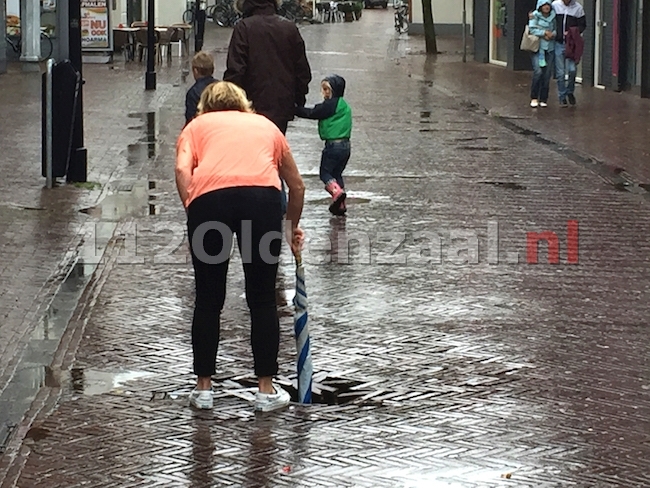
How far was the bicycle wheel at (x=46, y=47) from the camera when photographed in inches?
1224

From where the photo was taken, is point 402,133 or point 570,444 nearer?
point 570,444

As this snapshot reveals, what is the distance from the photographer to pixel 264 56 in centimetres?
976

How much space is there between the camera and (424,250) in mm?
10469

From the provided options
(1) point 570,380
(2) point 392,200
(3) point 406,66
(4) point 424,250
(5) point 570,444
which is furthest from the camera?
(3) point 406,66

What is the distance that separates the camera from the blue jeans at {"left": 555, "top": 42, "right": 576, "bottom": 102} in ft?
73.5

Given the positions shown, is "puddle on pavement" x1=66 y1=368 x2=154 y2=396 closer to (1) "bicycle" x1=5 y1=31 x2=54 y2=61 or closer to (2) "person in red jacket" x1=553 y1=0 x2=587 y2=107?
(2) "person in red jacket" x1=553 y1=0 x2=587 y2=107

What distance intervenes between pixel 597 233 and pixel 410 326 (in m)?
3.60

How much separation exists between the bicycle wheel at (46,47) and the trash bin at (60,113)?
1816 cm

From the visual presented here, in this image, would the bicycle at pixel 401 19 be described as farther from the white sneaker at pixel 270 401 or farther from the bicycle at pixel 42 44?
the white sneaker at pixel 270 401

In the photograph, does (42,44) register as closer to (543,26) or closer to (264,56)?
(543,26)

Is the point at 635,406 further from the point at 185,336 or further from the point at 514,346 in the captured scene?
the point at 185,336

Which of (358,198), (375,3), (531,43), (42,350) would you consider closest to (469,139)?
(531,43)

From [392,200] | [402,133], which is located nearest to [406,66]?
[402,133]

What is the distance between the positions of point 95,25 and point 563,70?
1439cm
